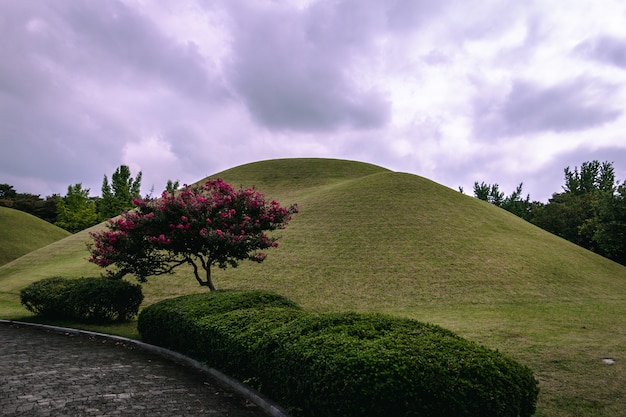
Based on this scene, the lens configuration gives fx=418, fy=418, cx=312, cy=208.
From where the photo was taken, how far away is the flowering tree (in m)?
16.1

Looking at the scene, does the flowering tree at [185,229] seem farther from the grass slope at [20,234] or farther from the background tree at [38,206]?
the background tree at [38,206]

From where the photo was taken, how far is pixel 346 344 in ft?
21.7

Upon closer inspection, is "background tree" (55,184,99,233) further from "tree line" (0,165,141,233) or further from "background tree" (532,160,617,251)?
"background tree" (532,160,617,251)

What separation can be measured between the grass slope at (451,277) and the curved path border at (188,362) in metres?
4.91

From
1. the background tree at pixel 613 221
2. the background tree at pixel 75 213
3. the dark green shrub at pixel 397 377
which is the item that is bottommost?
the dark green shrub at pixel 397 377

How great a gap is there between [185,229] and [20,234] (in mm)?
56854

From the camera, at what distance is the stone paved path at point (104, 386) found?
23.5 feet

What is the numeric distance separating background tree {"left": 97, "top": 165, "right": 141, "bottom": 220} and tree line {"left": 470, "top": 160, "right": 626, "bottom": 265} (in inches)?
2554

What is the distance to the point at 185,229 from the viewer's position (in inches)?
625

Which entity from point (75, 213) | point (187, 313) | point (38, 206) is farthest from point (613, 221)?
point (38, 206)

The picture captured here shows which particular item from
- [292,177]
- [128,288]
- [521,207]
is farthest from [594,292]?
[521,207]

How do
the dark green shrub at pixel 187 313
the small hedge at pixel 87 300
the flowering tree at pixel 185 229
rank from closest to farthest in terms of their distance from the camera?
the dark green shrub at pixel 187 313, the flowering tree at pixel 185 229, the small hedge at pixel 87 300

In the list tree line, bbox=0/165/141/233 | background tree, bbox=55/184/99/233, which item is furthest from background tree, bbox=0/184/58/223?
background tree, bbox=55/184/99/233

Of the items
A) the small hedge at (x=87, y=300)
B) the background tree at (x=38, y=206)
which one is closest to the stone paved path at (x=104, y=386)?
the small hedge at (x=87, y=300)
